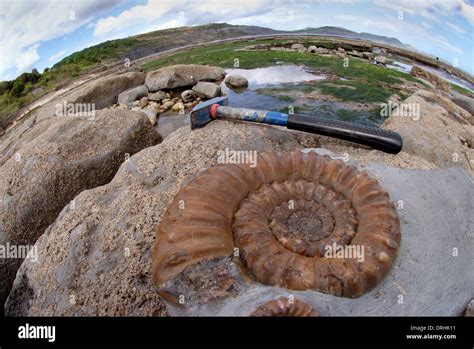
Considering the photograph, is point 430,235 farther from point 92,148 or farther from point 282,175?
point 92,148

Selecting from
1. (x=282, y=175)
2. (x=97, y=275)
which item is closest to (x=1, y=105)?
(x=97, y=275)

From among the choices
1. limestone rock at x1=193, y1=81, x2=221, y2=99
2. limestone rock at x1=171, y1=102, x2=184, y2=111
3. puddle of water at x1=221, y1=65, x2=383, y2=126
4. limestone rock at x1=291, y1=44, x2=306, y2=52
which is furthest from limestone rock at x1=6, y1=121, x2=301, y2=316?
limestone rock at x1=291, y1=44, x2=306, y2=52

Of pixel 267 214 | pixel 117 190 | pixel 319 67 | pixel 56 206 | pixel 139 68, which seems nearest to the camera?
pixel 267 214

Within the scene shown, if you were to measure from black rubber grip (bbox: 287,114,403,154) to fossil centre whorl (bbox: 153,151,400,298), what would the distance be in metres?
1.62

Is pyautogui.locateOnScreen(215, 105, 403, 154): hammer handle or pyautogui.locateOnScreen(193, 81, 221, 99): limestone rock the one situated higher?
pyautogui.locateOnScreen(193, 81, 221, 99): limestone rock

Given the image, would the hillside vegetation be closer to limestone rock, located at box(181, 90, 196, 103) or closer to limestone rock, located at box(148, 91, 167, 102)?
limestone rock, located at box(148, 91, 167, 102)

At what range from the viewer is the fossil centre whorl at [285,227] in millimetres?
2436

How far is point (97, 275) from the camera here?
3.16 metres

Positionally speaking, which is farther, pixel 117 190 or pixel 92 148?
pixel 92 148

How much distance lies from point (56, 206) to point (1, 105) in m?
3.81

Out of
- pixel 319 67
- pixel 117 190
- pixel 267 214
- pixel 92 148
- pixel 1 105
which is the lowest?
pixel 267 214

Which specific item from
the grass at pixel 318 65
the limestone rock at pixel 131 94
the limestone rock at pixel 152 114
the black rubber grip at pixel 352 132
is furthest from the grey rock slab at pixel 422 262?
the limestone rock at pixel 131 94

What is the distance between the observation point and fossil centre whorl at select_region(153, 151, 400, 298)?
2.44m

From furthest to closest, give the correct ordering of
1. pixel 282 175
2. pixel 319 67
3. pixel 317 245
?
pixel 319 67
pixel 282 175
pixel 317 245
